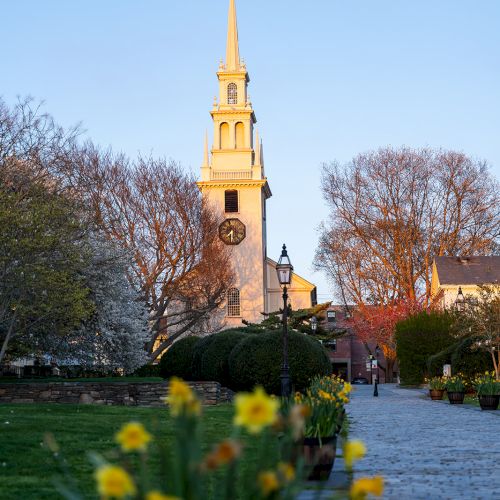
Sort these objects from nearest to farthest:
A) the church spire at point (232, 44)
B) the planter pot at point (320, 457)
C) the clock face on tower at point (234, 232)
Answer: the planter pot at point (320, 457), the clock face on tower at point (234, 232), the church spire at point (232, 44)

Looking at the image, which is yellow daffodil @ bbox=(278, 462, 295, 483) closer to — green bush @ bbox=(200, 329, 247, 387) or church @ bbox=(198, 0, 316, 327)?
Answer: green bush @ bbox=(200, 329, 247, 387)

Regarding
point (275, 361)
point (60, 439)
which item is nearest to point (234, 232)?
point (275, 361)

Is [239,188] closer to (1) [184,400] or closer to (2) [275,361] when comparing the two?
(2) [275,361]

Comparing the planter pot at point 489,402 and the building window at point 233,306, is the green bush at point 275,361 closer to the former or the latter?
the planter pot at point 489,402

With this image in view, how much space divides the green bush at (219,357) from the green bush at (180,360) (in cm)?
583

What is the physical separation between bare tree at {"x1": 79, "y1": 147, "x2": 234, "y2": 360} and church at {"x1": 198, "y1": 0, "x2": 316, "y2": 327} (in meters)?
17.7

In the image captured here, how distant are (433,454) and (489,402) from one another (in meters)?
13.3

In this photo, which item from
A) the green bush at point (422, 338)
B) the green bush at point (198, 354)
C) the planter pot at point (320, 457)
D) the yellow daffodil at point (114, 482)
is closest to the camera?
the yellow daffodil at point (114, 482)

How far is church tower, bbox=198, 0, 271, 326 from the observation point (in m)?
68.4

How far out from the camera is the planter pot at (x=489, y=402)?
2553 centimetres

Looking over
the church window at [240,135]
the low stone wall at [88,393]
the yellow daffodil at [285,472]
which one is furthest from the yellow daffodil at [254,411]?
the church window at [240,135]

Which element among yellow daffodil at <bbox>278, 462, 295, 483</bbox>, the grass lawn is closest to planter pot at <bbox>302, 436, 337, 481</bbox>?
the grass lawn

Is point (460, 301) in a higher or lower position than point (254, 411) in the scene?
higher

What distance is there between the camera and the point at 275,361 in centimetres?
2925
